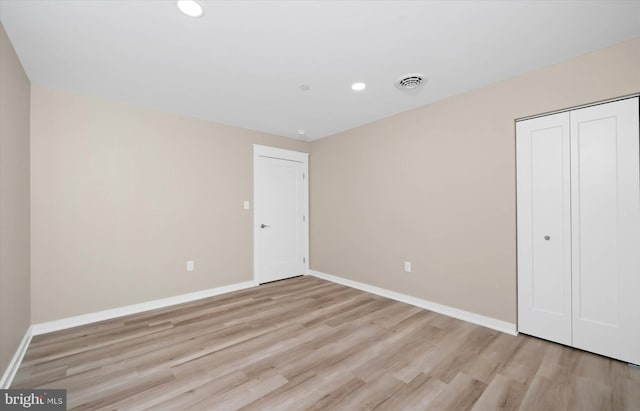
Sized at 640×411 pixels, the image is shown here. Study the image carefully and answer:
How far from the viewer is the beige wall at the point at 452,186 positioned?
93.5 inches

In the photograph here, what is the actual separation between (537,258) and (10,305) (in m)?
4.48

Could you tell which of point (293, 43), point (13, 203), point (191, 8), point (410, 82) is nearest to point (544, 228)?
point (410, 82)

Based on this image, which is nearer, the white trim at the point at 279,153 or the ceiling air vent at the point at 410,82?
the ceiling air vent at the point at 410,82

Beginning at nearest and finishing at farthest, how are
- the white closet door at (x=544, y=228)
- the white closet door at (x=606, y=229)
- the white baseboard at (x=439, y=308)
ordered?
the white closet door at (x=606, y=229), the white closet door at (x=544, y=228), the white baseboard at (x=439, y=308)

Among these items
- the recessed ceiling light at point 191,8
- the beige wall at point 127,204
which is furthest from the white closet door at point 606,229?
the beige wall at point 127,204

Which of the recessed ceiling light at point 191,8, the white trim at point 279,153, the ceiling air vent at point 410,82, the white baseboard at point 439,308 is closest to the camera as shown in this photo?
the recessed ceiling light at point 191,8

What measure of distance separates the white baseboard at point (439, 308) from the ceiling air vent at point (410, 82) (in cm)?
248

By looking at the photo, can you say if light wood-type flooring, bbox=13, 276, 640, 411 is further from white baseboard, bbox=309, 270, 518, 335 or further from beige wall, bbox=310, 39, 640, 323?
beige wall, bbox=310, 39, 640, 323

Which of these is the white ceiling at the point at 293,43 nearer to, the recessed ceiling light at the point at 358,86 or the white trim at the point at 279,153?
the recessed ceiling light at the point at 358,86

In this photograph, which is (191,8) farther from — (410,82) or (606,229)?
(606,229)

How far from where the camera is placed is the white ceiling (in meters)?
1.70

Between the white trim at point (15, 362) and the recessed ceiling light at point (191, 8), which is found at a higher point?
the recessed ceiling light at point (191, 8)

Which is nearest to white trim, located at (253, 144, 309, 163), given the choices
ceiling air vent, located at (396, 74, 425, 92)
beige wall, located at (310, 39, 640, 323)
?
beige wall, located at (310, 39, 640, 323)

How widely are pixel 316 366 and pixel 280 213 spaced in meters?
2.85
